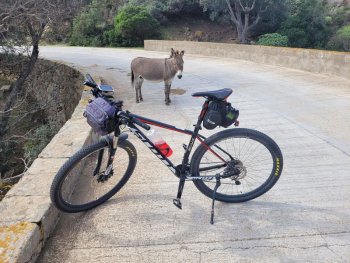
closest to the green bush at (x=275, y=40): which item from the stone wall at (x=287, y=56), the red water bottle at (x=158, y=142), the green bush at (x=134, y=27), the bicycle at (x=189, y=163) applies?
the stone wall at (x=287, y=56)

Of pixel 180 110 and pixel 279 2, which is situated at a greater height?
pixel 279 2

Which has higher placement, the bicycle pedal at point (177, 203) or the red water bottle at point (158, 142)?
the red water bottle at point (158, 142)

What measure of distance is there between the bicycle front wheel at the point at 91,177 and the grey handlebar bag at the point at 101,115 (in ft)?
0.67

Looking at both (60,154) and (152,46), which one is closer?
(60,154)

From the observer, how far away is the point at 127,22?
31.1 m

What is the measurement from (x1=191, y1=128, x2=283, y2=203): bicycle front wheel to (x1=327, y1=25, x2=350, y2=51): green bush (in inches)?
1046

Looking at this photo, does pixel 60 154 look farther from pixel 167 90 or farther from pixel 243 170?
pixel 167 90

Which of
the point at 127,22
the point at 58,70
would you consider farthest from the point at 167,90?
the point at 127,22

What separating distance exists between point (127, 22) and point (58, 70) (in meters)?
14.0

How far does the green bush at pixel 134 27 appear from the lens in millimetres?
31359

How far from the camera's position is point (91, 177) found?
467 centimetres

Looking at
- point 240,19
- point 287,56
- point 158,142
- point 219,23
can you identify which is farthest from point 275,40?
point 158,142

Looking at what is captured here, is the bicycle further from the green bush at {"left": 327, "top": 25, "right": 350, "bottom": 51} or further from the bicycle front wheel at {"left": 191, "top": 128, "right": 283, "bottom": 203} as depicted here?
the green bush at {"left": 327, "top": 25, "right": 350, "bottom": 51}

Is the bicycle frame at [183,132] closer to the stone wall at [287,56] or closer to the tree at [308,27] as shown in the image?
the stone wall at [287,56]
